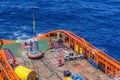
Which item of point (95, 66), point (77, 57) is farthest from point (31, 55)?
point (95, 66)

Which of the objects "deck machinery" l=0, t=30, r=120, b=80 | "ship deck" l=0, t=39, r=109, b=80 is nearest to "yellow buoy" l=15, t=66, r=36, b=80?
"deck machinery" l=0, t=30, r=120, b=80

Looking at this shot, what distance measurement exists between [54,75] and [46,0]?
268 ft

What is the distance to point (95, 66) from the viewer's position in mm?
47656

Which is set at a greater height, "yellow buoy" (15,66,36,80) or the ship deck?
"yellow buoy" (15,66,36,80)

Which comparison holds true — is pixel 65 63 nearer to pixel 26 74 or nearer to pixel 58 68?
pixel 58 68

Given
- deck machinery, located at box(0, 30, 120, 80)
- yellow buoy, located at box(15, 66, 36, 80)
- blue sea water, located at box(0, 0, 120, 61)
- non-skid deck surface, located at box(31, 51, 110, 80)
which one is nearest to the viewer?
yellow buoy, located at box(15, 66, 36, 80)

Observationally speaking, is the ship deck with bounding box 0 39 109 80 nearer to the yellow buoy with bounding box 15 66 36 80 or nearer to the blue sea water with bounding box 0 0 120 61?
the yellow buoy with bounding box 15 66 36 80

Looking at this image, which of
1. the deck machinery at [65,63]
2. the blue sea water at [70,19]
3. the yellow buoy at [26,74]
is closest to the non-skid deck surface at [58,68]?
the deck machinery at [65,63]

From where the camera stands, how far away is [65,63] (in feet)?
160

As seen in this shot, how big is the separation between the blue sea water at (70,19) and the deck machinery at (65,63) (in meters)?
20.1

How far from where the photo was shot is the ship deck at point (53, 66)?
146 feet

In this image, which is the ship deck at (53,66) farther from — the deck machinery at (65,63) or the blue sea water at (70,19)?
the blue sea water at (70,19)

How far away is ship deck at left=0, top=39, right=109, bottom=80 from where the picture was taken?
4447 cm

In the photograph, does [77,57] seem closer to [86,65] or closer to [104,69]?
[86,65]
